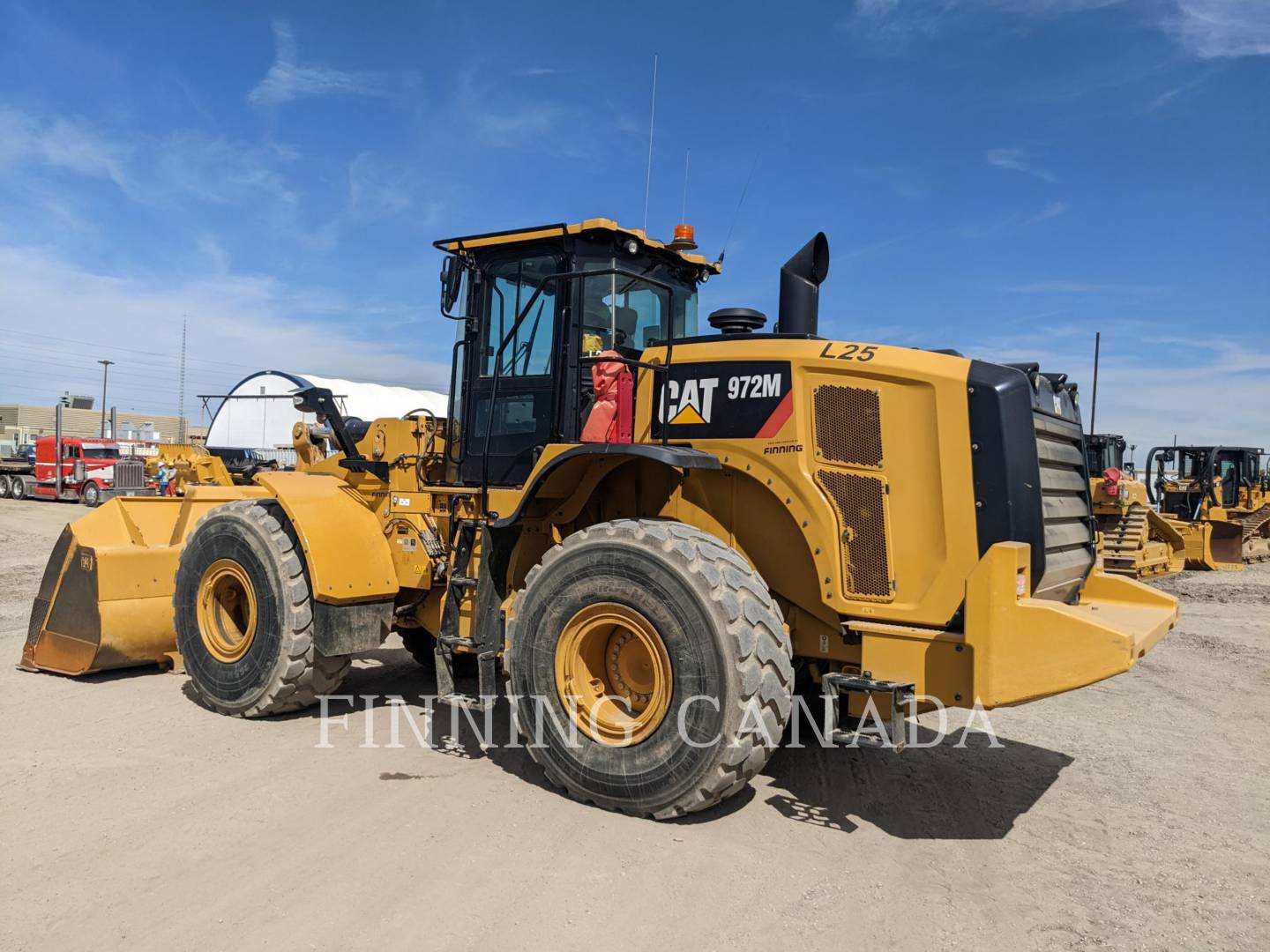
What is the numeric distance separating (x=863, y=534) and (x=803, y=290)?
164 centimetres

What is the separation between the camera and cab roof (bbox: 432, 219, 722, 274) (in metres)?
5.54

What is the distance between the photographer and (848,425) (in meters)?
4.54

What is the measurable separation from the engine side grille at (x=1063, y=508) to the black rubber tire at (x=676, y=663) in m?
1.39

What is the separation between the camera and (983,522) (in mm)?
4238

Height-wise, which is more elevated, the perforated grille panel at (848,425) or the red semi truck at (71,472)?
the perforated grille panel at (848,425)

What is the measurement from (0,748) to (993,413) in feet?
18.6

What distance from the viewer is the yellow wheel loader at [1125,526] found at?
15828 mm

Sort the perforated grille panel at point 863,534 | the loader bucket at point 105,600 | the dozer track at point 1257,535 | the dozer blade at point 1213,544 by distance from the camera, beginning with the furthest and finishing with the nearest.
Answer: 1. the dozer track at point 1257,535
2. the dozer blade at point 1213,544
3. the loader bucket at point 105,600
4. the perforated grille panel at point 863,534

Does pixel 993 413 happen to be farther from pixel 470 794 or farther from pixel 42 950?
pixel 42 950

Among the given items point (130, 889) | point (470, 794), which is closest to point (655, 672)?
point (470, 794)

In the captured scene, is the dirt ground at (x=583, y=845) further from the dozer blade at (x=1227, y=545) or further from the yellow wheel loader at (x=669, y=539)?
the dozer blade at (x=1227, y=545)

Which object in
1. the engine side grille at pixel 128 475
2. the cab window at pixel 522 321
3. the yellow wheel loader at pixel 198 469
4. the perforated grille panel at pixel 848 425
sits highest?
the cab window at pixel 522 321

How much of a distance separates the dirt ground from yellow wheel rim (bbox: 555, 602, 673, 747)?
0.43 meters

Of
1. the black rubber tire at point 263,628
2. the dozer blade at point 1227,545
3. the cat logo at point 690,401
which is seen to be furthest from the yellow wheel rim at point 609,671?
the dozer blade at point 1227,545
